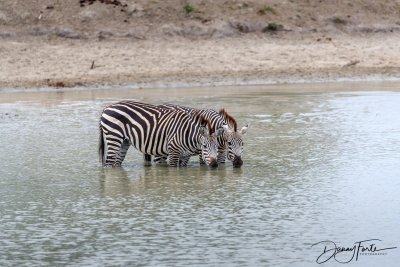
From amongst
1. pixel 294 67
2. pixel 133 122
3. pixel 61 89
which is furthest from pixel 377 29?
pixel 133 122

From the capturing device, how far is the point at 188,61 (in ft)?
77.8

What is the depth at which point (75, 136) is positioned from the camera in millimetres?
14953

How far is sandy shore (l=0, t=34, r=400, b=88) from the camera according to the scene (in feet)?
74.0

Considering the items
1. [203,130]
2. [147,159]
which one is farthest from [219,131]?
[147,159]

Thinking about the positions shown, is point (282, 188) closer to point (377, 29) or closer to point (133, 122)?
point (133, 122)

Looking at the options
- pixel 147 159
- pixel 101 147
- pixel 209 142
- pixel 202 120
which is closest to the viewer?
pixel 209 142

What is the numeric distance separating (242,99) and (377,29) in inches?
354

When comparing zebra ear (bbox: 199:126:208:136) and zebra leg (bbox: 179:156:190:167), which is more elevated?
zebra ear (bbox: 199:126:208:136)

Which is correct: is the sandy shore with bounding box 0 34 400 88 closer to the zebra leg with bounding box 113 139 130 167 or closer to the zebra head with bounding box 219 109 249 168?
the zebra leg with bounding box 113 139 130 167

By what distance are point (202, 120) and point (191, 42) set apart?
1321cm

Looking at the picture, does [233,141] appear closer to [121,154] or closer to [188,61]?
[121,154]
